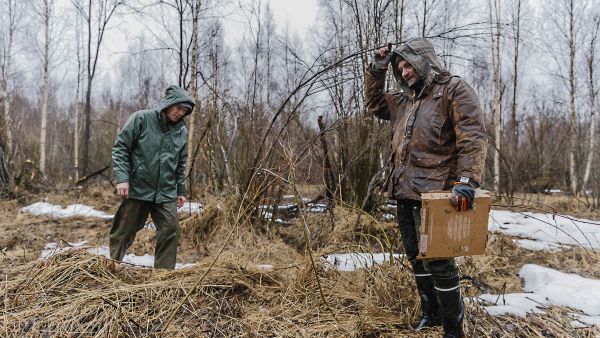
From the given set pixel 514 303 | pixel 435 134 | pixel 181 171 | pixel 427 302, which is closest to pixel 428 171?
pixel 435 134

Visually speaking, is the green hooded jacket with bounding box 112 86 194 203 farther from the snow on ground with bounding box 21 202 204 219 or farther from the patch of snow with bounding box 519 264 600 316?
the patch of snow with bounding box 519 264 600 316

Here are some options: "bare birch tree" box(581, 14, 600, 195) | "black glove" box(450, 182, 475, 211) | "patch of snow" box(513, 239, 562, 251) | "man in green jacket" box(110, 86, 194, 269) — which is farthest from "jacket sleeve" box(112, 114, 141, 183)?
"bare birch tree" box(581, 14, 600, 195)

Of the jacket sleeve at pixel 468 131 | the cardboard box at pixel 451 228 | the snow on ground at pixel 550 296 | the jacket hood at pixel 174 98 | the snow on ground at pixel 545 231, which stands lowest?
the snow on ground at pixel 550 296

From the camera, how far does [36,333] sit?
2062 millimetres

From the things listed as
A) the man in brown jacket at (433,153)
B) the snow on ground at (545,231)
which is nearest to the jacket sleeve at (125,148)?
the man in brown jacket at (433,153)

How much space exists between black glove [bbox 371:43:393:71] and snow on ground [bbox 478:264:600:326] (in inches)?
73.5

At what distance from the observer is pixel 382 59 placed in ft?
8.41

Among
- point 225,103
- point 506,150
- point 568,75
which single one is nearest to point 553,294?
point 225,103

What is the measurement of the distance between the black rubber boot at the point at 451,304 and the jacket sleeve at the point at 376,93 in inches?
48.7

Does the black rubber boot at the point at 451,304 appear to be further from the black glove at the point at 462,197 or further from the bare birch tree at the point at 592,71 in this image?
the bare birch tree at the point at 592,71

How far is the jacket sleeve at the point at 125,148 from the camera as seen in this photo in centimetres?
303

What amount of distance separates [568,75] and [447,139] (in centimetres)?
1583

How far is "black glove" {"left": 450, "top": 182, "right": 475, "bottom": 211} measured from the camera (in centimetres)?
188

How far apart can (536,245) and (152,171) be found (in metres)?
4.92
